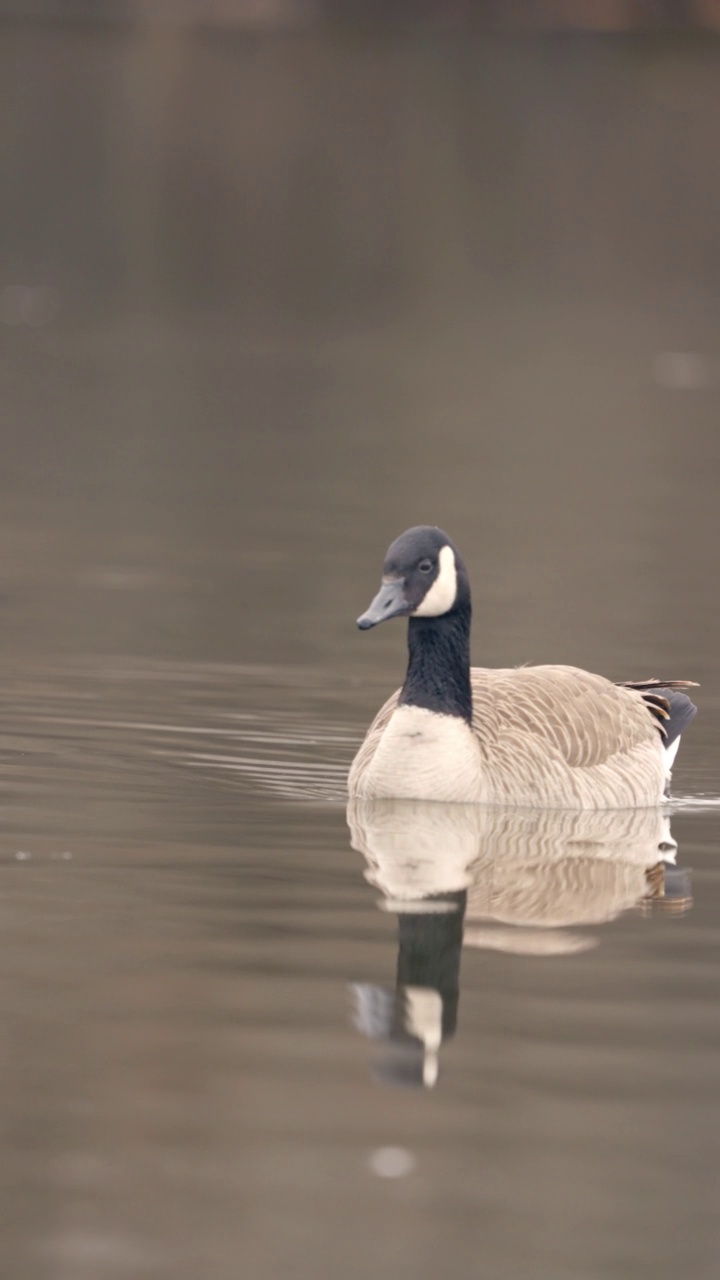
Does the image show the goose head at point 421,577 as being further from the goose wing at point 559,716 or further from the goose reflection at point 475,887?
the goose reflection at point 475,887

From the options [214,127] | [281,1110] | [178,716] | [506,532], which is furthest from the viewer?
[214,127]

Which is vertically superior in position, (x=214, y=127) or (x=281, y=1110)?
(x=214, y=127)

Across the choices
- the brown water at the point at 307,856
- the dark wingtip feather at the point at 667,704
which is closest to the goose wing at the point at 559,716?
the dark wingtip feather at the point at 667,704

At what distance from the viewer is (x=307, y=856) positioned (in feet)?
35.5

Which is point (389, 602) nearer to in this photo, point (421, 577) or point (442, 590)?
point (421, 577)

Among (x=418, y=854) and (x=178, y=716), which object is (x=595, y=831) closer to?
(x=418, y=854)

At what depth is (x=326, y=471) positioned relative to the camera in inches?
1166

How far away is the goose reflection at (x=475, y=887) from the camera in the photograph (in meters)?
8.36

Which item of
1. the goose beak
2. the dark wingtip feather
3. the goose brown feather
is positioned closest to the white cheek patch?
the goose beak

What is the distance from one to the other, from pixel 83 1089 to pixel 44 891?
2518 millimetres

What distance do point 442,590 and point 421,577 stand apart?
0.63 ft

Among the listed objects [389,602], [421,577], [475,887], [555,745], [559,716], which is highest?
[421,577]

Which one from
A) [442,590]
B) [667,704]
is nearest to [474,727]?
[442,590]

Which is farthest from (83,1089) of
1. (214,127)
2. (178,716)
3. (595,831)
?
(214,127)
